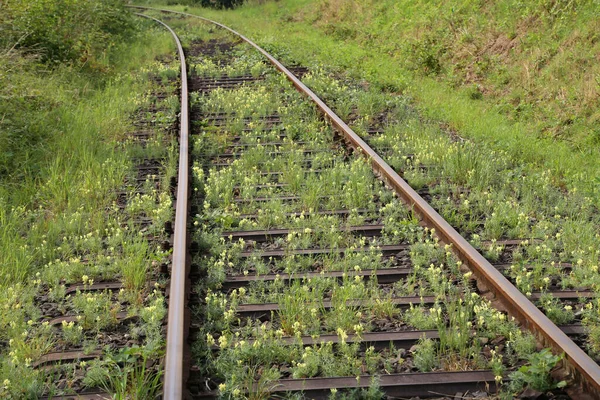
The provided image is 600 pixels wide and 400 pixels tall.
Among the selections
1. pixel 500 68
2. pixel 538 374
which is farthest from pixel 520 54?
pixel 538 374

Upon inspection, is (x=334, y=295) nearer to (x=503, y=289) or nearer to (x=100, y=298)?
(x=503, y=289)

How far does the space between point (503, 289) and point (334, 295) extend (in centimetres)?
110

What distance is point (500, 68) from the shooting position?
11.7 meters

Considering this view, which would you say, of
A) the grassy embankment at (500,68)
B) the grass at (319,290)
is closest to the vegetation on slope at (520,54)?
the grassy embankment at (500,68)

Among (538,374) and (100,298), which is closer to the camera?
(538,374)

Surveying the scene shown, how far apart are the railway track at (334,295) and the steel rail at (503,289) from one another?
1 cm

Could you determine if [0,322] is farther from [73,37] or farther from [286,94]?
[73,37]

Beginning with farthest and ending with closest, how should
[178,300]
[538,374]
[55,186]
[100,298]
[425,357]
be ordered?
[55,186] → [100,298] → [178,300] → [425,357] → [538,374]

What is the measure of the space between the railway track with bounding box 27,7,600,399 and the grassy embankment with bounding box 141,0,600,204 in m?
2.24

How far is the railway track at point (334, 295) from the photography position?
3775 mm

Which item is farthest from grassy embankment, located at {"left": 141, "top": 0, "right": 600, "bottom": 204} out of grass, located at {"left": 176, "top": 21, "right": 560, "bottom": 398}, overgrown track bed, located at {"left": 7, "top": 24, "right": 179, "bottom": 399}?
overgrown track bed, located at {"left": 7, "top": 24, "right": 179, "bottom": 399}

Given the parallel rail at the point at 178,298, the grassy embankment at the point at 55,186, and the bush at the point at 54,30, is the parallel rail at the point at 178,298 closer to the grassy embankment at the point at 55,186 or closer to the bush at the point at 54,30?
the grassy embankment at the point at 55,186

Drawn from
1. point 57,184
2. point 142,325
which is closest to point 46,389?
point 142,325

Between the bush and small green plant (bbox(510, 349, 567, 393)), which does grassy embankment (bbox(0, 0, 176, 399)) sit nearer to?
the bush
